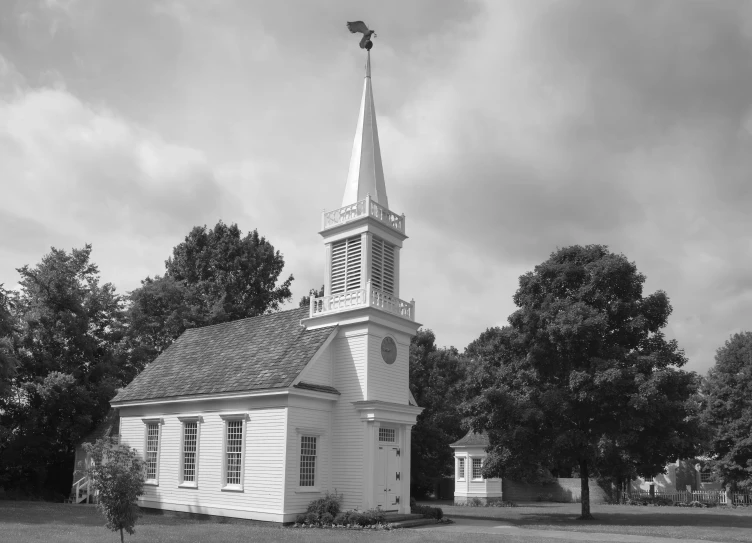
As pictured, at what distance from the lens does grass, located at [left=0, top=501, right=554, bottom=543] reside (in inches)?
767

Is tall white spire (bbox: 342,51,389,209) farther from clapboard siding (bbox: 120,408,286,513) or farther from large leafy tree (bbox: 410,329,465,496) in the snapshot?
large leafy tree (bbox: 410,329,465,496)

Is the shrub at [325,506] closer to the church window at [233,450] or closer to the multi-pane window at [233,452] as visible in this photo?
the church window at [233,450]

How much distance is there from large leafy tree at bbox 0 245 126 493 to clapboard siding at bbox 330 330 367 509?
2011 centimetres

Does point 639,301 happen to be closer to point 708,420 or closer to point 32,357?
point 708,420

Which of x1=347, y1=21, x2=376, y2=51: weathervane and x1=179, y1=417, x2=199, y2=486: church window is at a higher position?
x1=347, y1=21, x2=376, y2=51: weathervane

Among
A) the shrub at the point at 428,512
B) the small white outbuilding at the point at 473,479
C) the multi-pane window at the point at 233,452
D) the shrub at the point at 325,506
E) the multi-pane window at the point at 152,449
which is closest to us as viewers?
the shrub at the point at 325,506

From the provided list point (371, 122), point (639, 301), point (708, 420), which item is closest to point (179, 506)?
point (371, 122)

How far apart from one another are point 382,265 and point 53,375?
22357mm

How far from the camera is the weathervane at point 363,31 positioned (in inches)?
1202

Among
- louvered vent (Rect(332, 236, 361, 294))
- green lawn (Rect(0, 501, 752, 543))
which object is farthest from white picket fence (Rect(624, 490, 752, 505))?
louvered vent (Rect(332, 236, 361, 294))

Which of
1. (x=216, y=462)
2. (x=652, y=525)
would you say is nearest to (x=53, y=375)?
(x=216, y=462)

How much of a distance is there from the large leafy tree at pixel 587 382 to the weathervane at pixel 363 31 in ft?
41.3

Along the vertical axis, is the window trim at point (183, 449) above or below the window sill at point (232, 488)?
above

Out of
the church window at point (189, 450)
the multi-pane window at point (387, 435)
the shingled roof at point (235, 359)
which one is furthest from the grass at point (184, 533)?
the shingled roof at point (235, 359)
